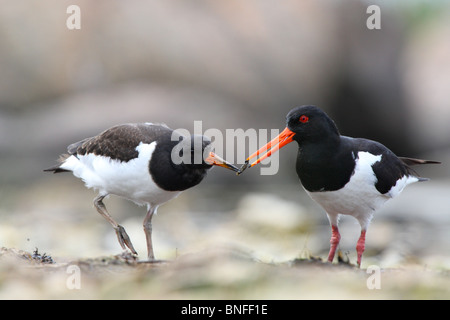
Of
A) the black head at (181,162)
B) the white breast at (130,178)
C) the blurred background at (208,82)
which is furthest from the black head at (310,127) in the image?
the blurred background at (208,82)

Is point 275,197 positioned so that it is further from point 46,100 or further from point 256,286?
point 256,286

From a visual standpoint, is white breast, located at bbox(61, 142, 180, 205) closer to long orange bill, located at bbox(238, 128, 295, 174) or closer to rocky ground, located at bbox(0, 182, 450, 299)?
rocky ground, located at bbox(0, 182, 450, 299)

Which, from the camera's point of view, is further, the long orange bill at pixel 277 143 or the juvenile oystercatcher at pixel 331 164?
the long orange bill at pixel 277 143

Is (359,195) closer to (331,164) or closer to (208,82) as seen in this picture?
(331,164)

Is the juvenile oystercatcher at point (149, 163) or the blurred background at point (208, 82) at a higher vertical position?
the blurred background at point (208, 82)

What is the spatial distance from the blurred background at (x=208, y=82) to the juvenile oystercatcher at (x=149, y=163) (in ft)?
17.1

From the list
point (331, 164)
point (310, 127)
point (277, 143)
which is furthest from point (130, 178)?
point (331, 164)

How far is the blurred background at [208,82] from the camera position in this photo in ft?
40.2

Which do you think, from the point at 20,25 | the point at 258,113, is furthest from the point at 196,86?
the point at 20,25

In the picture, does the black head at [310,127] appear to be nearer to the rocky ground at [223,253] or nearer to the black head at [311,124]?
the black head at [311,124]

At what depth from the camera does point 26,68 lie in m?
13.5

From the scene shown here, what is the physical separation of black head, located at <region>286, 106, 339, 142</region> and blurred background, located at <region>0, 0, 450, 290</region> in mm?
5815

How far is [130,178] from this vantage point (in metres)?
5.68

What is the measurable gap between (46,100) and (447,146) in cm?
917
